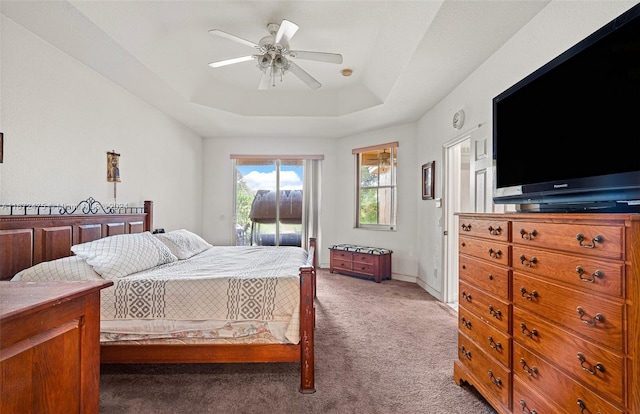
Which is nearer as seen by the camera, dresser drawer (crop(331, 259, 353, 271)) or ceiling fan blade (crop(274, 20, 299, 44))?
ceiling fan blade (crop(274, 20, 299, 44))

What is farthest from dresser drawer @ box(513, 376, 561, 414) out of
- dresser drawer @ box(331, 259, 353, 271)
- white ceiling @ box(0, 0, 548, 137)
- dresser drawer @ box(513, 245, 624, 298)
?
dresser drawer @ box(331, 259, 353, 271)

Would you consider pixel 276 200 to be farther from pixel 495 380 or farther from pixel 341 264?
pixel 495 380

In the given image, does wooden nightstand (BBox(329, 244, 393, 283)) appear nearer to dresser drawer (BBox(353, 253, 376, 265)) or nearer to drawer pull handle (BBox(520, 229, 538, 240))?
dresser drawer (BBox(353, 253, 376, 265))

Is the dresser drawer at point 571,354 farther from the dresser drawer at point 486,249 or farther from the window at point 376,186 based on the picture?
the window at point 376,186

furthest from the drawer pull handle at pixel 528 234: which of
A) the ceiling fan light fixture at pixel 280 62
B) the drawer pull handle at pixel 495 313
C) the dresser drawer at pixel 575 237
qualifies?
the ceiling fan light fixture at pixel 280 62

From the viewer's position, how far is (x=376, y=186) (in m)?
5.27

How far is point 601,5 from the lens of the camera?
1.64 m

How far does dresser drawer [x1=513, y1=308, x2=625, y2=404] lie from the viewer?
99 cm

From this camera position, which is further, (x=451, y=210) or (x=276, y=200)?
(x=276, y=200)

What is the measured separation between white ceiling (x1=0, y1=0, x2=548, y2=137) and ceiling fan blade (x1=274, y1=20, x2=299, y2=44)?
0.99ft

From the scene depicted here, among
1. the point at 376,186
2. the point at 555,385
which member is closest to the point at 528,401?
the point at 555,385

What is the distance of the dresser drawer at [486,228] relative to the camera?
59.7 inches

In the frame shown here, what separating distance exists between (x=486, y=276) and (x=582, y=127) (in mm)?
842

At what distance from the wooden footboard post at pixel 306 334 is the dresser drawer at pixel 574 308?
114 cm
